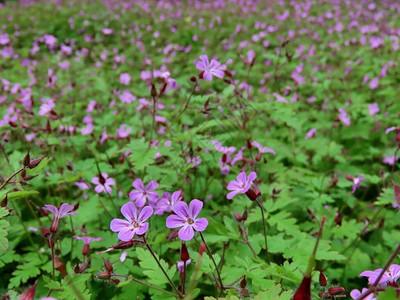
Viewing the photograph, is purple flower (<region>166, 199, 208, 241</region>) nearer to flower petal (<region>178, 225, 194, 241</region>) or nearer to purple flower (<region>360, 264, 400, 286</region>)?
flower petal (<region>178, 225, 194, 241</region>)

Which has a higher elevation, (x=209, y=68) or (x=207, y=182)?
(x=209, y=68)

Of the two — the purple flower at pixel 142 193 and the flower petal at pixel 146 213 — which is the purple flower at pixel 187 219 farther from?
the purple flower at pixel 142 193

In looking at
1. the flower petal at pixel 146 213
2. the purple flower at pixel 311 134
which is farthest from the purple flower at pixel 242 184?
the purple flower at pixel 311 134

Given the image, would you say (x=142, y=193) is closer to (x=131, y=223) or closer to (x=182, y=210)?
(x=131, y=223)

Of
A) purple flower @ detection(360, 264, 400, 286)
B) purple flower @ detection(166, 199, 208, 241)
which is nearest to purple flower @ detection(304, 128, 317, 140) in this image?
purple flower @ detection(360, 264, 400, 286)

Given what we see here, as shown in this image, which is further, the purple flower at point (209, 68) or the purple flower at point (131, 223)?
the purple flower at point (209, 68)

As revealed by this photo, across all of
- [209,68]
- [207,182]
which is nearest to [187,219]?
[209,68]

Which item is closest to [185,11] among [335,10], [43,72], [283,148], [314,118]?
[335,10]

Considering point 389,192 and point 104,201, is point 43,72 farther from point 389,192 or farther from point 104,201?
point 389,192
